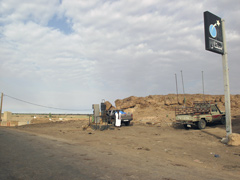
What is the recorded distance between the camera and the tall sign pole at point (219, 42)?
37.6 ft

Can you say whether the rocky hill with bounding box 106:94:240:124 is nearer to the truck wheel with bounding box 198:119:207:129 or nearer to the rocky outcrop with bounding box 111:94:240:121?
the rocky outcrop with bounding box 111:94:240:121

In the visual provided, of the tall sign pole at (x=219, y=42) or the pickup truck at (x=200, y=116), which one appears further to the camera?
the pickup truck at (x=200, y=116)

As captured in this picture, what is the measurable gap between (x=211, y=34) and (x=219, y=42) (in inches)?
32.4

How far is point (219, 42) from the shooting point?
1210cm

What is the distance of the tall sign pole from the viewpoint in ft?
37.6

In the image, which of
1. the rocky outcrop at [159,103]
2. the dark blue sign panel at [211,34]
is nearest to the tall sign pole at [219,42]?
the dark blue sign panel at [211,34]

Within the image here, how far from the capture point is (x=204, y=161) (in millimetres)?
7445

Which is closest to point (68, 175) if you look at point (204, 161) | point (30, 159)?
point (30, 159)

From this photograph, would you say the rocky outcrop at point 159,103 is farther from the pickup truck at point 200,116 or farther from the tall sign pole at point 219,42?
the tall sign pole at point 219,42

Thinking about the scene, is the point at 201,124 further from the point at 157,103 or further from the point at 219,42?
the point at 157,103

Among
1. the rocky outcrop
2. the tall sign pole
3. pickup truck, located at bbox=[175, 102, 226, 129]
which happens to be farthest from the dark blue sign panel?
the rocky outcrop

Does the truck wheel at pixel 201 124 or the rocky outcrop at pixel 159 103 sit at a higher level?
the rocky outcrop at pixel 159 103

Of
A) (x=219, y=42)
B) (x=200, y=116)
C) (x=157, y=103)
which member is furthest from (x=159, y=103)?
(x=219, y=42)

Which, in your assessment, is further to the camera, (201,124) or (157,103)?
(157,103)
